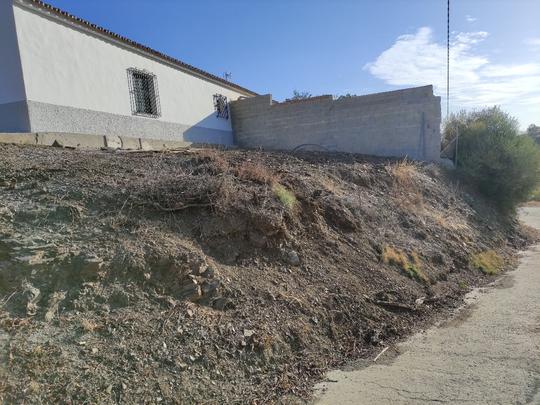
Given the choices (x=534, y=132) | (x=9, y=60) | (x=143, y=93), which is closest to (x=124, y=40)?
(x=143, y=93)

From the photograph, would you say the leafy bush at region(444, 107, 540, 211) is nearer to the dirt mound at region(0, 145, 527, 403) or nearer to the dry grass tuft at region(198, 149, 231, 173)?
the dirt mound at region(0, 145, 527, 403)

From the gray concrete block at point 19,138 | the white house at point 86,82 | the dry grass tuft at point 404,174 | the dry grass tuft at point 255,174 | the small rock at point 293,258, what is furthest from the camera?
the dry grass tuft at point 404,174

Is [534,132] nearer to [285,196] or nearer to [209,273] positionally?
[285,196]

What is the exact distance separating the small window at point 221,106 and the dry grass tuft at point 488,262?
37.4 ft

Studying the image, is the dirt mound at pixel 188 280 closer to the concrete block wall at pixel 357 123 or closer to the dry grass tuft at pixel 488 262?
the dry grass tuft at pixel 488 262

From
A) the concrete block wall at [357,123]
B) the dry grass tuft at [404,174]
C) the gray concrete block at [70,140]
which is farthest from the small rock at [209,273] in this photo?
the concrete block wall at [357,123]

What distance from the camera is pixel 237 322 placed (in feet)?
14.9

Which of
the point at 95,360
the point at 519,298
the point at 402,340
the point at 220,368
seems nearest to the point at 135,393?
the point at 95,360

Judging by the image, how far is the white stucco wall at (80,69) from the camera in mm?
9375

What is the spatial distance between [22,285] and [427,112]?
1359 centimetres

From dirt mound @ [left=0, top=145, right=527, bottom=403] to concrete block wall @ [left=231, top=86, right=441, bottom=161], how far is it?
23.3 feet

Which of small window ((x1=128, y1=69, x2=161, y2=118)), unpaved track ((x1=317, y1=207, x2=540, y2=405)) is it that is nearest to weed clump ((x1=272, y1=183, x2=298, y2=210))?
unpaved track ((x1=317, y1=207, x2=540, y2=405))

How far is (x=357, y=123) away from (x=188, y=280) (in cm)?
1209

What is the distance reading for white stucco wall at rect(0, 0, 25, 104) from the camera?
9094 mm
